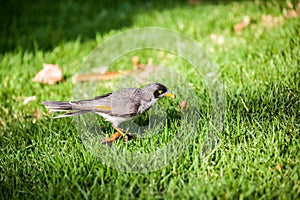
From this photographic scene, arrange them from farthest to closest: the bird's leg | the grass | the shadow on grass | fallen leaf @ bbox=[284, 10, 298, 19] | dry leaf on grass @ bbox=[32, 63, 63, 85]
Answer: the shadow on grass, fallen leaf @ bbox=[284, 10, 298, 19], dry leaf on grass @ bbox=[32, 63, 63, 85], the bird's leg, the grass

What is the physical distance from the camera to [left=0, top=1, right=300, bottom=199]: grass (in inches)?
86.3

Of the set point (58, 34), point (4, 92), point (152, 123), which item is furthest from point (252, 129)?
point (58, 34)

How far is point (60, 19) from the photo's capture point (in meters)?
6.02

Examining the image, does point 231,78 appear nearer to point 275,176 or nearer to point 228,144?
point 228,144

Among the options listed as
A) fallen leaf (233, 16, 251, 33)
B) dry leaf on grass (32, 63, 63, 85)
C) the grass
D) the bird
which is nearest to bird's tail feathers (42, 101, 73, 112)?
the bird

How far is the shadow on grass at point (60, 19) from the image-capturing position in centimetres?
529

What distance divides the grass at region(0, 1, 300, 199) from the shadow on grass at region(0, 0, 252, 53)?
0.04 m

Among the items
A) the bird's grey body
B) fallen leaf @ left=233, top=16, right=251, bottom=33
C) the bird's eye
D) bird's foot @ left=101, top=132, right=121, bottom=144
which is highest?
fallen leaf @ left=233, top=16, right=251, bottom=33

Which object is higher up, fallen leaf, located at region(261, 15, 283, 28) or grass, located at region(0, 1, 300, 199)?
fallen leaf, located at region(261, 15, 283, 28)

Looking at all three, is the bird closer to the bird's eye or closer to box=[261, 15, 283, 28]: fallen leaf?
the bird's eye

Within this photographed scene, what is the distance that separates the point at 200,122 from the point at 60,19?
3919mm

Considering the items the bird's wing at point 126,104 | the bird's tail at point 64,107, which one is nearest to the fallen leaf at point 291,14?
the bird's wing at point 126,104

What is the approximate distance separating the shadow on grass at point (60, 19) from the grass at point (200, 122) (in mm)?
37

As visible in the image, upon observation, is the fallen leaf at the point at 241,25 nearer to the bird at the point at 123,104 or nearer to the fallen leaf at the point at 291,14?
the fallen leaf at the point at 291,14
